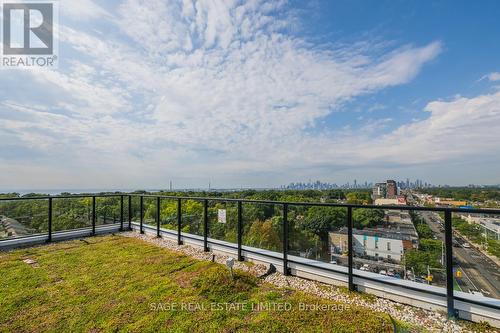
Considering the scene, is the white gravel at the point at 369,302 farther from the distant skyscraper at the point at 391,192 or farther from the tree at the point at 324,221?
the distant skyscraper at the point at 391,192

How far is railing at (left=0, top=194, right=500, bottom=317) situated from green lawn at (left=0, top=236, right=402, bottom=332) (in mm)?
681

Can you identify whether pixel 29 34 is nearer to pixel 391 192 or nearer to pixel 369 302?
pixel 369 302

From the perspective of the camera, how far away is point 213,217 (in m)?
4.54

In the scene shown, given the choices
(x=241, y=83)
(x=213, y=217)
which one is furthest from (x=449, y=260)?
(x=241, y=83)

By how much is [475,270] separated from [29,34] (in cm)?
1044

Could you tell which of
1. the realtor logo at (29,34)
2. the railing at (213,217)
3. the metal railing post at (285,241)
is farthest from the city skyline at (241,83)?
the metal railing post at (285,241)

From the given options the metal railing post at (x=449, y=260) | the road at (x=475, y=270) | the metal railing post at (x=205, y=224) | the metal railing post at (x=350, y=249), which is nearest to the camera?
the road at (x=475, y=270)

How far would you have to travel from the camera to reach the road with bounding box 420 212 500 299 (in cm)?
197

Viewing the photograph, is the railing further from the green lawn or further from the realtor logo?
the realtor logo

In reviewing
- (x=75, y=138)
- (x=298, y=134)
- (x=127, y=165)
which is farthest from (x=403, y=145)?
(x=75, y=138)

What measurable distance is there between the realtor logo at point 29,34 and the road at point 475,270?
29.8ft

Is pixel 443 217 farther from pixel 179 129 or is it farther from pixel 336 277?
pixel 179 129

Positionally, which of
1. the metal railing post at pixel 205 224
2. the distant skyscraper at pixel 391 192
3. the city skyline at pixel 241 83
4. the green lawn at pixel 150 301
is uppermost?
the city skyline at pixel 241 83

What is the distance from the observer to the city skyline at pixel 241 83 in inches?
230
